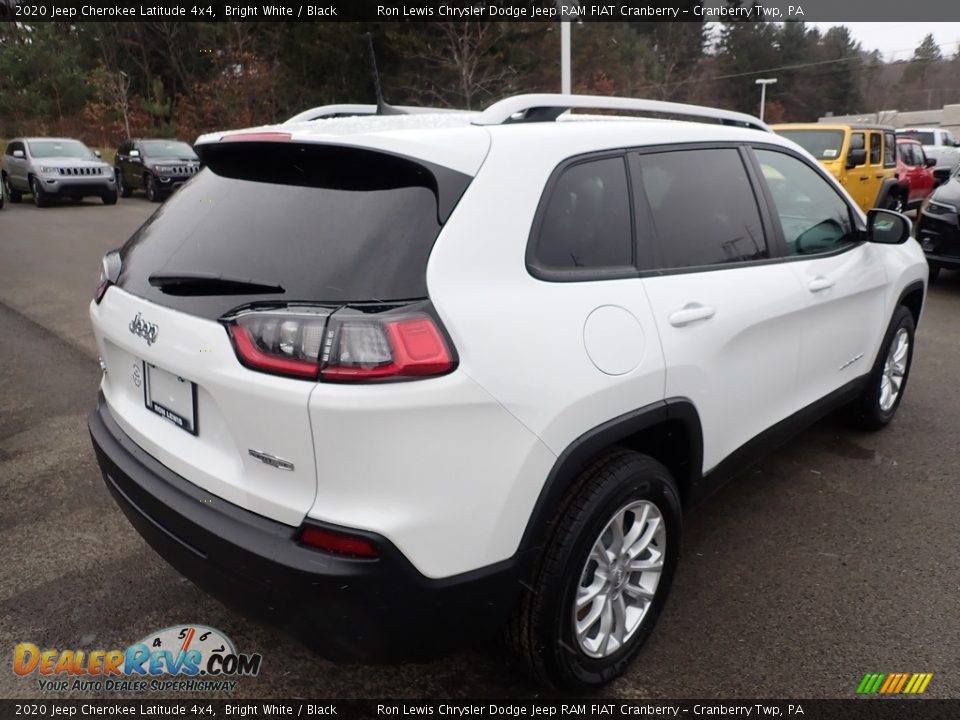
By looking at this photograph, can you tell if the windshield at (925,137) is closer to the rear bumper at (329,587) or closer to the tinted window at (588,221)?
the tinted window at (588,221)

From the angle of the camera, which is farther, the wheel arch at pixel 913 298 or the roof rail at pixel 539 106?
the wheel arch at pixel 913 298

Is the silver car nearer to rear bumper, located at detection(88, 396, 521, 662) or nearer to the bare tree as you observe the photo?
the bare tree

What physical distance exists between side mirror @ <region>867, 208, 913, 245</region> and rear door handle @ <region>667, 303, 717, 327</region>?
1.71m

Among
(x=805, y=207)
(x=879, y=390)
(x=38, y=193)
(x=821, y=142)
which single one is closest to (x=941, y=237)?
(x=821, y=142)

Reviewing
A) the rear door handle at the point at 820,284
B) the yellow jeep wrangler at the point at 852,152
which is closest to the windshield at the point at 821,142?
the yellow jeep wrangler at the point at 852,152

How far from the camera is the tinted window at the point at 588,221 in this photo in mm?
2098

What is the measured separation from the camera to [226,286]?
6.40 feet

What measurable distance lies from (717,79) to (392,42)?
39.5 metres

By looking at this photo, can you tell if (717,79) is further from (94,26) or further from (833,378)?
(833,378)

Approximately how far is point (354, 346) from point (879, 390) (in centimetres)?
345

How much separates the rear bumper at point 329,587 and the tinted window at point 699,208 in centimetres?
125

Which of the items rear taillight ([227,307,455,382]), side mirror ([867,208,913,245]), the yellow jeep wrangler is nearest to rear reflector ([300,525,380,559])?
rear taillight ([227,307,455,382])

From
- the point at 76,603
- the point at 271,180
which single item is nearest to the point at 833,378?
the point at 271,180

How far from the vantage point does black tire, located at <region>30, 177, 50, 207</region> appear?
16.9m
